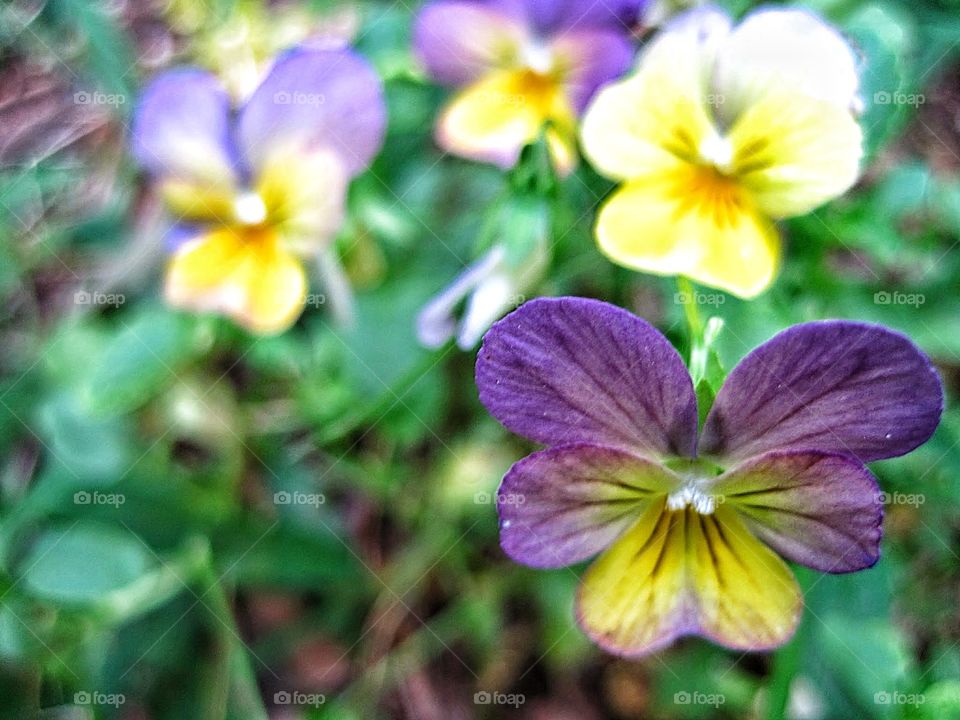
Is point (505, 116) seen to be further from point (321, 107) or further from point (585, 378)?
point (585, 378)

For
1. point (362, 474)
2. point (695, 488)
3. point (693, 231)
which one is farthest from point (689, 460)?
point (362, 474)

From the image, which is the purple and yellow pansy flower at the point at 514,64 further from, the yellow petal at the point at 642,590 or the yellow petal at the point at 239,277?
→ the yellow petal at the point at 642,590

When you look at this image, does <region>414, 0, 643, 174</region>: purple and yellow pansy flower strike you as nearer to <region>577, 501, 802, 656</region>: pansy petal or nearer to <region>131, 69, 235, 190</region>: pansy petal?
<region>131, 69, 235, 190</region>: pansy petal

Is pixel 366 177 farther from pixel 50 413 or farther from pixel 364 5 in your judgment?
pixel 50 413

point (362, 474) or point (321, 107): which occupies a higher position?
point (321, 107)

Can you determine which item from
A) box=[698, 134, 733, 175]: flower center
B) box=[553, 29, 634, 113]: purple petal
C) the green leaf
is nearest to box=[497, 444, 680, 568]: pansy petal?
box=[698, 134, 733, 175]: flower center

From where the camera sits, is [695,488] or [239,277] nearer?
[695,488]
